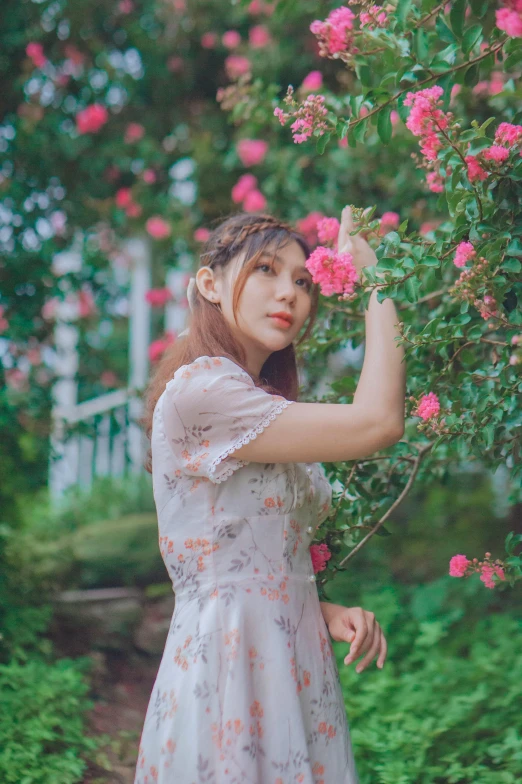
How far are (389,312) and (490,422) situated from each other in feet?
1.11

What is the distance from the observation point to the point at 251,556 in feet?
5.01

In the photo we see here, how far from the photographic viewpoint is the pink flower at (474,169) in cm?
156

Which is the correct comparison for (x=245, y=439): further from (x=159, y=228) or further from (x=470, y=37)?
(x=159, y=228)

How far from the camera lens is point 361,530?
1.96 meters

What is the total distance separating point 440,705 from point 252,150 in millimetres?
2806

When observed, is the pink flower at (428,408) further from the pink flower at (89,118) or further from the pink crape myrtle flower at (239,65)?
the pink flower at (89,118)

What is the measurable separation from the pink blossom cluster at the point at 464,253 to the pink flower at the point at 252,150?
275 cm

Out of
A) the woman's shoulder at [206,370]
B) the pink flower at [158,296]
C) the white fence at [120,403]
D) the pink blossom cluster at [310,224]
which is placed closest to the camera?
the woman's shoulder at [206,370]

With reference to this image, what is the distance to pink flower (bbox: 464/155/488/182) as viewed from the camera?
61.3 inches

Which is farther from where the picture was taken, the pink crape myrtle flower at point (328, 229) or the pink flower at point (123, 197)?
the pink flower at point (123, 197)

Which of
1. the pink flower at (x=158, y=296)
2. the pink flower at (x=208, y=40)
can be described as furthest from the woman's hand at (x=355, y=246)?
the pink flower at (x=208, y=40)

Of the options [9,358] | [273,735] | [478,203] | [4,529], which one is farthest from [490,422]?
[4,529]

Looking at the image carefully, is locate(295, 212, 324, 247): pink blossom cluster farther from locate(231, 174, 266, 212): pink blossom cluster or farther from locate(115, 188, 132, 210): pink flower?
locate(115, 188, 132, 210): pink flower

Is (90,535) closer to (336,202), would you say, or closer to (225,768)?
(336,202)
